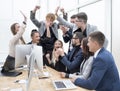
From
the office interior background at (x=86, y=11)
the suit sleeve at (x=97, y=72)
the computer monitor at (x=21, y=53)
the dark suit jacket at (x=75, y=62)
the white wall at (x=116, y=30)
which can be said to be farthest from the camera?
Answer: the office interior background at (x=86, y=11)

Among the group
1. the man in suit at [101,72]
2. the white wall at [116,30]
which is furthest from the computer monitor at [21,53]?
the white wall at [116,30]

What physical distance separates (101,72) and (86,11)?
2.93m

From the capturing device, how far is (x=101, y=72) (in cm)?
195

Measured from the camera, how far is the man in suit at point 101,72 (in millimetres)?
1952

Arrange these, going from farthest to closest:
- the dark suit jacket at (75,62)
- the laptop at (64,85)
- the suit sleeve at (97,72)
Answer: the dark suit jacket at (75,62) < the laptop at (64,85) < the suit sleeve at (97,72)

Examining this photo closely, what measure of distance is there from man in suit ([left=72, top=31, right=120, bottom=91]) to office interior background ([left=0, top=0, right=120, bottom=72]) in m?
1.28

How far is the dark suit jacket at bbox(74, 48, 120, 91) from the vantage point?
6.40 feet

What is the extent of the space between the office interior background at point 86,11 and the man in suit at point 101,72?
128 cm

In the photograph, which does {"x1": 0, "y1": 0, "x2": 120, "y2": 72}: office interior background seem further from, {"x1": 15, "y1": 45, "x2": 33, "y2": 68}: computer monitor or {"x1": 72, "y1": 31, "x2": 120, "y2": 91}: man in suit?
{"x1": 15, "y1": 45, "x2": 33, "y2": 68}: computer monitor

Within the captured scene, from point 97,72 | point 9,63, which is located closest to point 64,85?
point 97,72

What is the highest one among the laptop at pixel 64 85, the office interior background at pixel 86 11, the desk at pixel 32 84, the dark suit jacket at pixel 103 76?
the office interior background at pixel 86 11

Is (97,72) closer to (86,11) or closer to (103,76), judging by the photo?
(103,76)

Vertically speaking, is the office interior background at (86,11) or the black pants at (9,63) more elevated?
the office interior background at (86,11)

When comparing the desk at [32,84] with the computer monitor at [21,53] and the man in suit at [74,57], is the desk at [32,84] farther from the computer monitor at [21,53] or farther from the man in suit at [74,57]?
the man in suit at [74,57]
